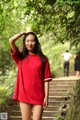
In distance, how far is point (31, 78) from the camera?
4.70m

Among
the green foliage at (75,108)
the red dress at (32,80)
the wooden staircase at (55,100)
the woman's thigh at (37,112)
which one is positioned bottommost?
the wooden staircase at (55,100)

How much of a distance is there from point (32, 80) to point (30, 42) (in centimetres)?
52

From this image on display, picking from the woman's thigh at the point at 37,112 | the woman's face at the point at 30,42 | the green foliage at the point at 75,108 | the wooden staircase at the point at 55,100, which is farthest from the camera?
the wooden staircase at the point at 55,100

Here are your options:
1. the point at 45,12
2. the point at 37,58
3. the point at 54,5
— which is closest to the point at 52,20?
the point at 45,12

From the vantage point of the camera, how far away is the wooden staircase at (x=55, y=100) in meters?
14.8

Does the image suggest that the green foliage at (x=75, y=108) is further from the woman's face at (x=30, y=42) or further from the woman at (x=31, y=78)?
the woman's face at (x=30, y=42)

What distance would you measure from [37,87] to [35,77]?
13 cm

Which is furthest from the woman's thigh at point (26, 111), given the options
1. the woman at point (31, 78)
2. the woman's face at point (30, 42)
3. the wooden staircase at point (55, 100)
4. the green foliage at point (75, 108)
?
the wooden staircase at point (55, 100)

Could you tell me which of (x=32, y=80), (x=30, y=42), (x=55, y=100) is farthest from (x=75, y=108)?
(x=55, y=100)

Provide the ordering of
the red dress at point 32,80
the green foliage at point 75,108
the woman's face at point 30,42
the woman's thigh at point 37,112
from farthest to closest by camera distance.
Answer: the green foliage at point 75,108, the woman's face at point 30,42, the red dress at point 32,80, the woman's thigh at point 37,112

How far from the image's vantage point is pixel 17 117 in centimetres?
1475

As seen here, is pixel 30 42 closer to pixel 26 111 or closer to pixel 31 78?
pixel 31 78

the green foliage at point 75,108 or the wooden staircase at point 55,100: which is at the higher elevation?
the green foliage at point 75,108

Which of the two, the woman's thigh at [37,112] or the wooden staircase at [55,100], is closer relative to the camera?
the woman's thigh at [37,112]
